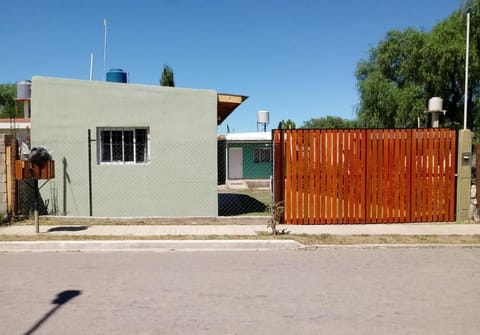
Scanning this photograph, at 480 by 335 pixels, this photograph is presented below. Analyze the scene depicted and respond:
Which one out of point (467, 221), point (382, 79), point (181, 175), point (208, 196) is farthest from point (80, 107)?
point (382, 79)

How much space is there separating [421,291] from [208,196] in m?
6.15

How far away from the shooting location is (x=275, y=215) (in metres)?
8.68

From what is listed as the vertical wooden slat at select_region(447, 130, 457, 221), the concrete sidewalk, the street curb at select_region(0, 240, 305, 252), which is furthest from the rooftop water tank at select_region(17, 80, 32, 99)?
the vertical wooden slat at select_region(447, 130, 457, 221)

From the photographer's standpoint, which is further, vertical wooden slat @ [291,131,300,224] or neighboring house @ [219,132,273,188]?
neighboring house @ [219,132,273,188]

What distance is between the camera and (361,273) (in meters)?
5.91

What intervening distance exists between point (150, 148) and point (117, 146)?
884 mm

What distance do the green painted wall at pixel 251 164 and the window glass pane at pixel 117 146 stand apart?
14784mm

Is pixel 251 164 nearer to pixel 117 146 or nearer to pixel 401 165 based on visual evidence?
pixel 117 146

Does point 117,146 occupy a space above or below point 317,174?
above

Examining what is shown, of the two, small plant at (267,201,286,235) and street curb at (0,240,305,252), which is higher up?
small plant at (267,201,286,235)

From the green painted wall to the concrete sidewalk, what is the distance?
614 inches

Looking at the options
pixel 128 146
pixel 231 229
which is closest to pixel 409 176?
pixel 231 229

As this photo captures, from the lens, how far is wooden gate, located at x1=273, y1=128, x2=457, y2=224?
381 inches

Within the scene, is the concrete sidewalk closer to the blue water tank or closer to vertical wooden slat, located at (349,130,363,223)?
vertical wooden slat, located at (349,130,363,223)
